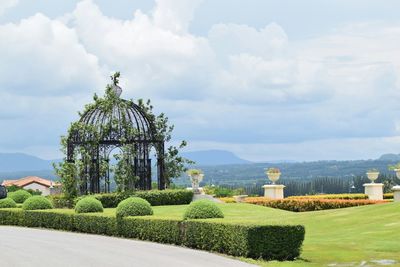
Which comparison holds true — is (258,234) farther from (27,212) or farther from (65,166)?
(65,166)

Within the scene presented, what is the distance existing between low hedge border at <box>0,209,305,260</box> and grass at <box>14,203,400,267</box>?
1.80ft

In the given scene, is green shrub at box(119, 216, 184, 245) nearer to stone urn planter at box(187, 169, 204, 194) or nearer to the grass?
the grass

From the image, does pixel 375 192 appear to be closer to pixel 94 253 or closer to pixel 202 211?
pixel 202 211

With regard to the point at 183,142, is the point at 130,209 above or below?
below

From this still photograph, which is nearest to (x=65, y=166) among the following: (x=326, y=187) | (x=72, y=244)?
(x=72, y=244)

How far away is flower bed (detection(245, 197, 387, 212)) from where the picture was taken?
45375 millimetres

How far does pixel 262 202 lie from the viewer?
47156 millimetres

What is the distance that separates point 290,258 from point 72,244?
915 centimetres

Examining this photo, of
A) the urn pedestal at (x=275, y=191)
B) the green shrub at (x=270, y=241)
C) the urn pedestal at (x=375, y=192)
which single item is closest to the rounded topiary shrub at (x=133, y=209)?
the green shrub at (x=270, y=241)

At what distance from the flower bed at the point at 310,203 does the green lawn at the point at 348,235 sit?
7381 mm

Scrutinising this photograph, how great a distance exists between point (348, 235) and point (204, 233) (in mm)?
5788

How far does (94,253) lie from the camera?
24.3 meters

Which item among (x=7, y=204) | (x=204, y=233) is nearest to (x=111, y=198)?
(x=7, y=204)

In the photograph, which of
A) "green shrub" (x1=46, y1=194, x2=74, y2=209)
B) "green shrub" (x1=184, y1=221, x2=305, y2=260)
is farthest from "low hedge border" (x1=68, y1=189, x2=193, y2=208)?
"green shrub" (x1=184, y1=221, x2=305, y2=260)
